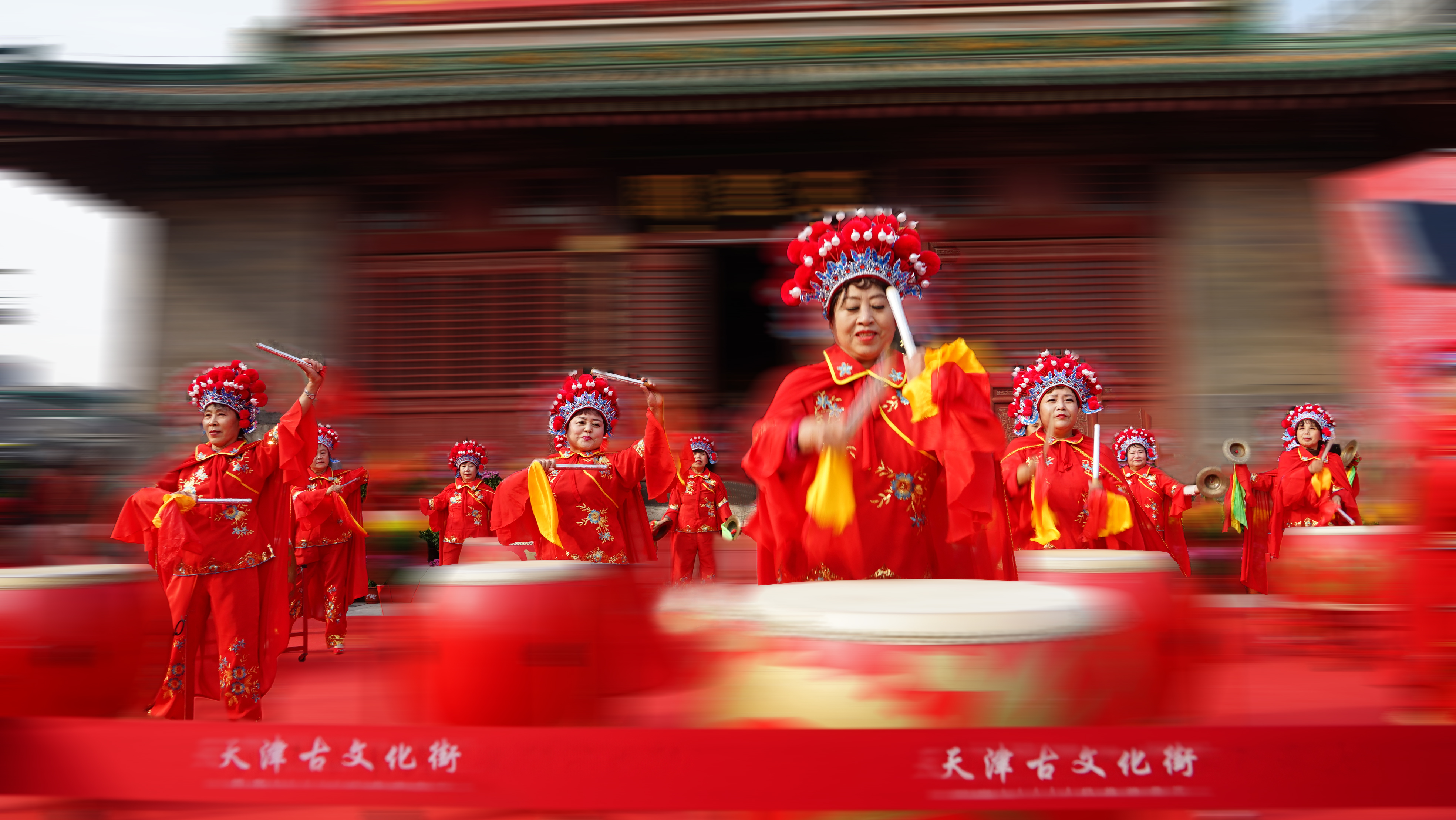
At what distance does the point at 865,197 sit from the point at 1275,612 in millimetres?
4480

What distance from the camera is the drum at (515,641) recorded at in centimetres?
297

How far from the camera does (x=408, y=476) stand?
9.04 m

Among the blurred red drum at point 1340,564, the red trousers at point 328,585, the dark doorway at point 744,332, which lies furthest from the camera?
the dark doorway at point 744,332

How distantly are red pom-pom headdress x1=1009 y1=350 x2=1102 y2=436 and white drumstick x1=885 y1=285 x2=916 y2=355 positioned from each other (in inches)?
105

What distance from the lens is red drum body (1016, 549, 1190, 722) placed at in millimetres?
2752

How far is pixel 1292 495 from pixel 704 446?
15.7ft

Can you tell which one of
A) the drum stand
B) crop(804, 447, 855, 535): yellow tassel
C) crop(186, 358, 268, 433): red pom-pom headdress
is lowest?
the drum stand

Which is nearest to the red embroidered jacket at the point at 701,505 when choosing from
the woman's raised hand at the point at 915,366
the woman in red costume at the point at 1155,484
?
the woman in red costume at the point at 1155,484

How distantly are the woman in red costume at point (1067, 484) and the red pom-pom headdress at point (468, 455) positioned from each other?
4.68 m

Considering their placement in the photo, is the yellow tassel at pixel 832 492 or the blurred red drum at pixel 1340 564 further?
the blurred red drum at pixel 1340 564

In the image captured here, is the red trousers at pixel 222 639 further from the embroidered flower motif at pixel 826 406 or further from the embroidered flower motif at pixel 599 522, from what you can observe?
the embroidered flower motif at pixel 826 406

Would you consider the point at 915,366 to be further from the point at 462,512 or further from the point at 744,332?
the point at 744,332

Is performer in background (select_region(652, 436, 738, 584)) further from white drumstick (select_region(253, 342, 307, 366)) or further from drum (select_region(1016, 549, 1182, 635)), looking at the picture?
drum (select_region(1016, 549, 1182, 635))

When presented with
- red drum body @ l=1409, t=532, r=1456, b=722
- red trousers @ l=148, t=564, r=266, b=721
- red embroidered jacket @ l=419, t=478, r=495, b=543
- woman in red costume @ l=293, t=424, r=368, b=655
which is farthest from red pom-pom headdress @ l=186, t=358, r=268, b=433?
red drum body @ l=1409, t=532, r=1456, b=722
